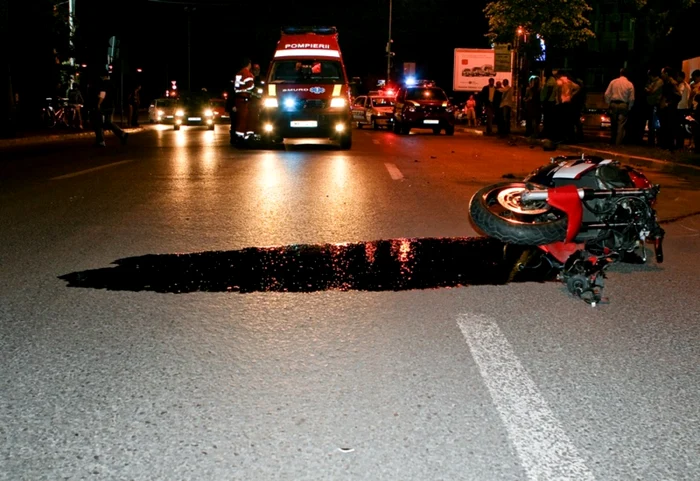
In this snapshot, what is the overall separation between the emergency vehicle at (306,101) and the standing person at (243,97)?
43cm

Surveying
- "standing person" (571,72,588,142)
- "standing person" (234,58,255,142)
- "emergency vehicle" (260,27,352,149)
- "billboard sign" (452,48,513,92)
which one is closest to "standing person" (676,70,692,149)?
"standing person" (571,72,588,142)

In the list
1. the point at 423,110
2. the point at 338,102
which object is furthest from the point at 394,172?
the point at 423,110

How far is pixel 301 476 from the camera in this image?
3.31 m

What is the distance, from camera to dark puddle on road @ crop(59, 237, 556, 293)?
6.49 metres

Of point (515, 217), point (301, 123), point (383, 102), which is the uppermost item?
point (383, 102)

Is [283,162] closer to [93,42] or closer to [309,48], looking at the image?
[309,48]

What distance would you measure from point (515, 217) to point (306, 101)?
50.2 feet

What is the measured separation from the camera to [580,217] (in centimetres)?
662

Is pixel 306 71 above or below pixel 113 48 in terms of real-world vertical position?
below

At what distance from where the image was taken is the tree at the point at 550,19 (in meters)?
31.0

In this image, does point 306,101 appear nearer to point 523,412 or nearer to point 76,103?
point 76,103

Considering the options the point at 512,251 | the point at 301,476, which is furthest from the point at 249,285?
the point at 301,476

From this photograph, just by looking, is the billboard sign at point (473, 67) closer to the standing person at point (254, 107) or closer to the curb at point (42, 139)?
the curb at point (42, 139)

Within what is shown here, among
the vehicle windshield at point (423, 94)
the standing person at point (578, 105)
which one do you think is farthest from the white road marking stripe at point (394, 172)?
the vehicle windshield at point (423, 94)
